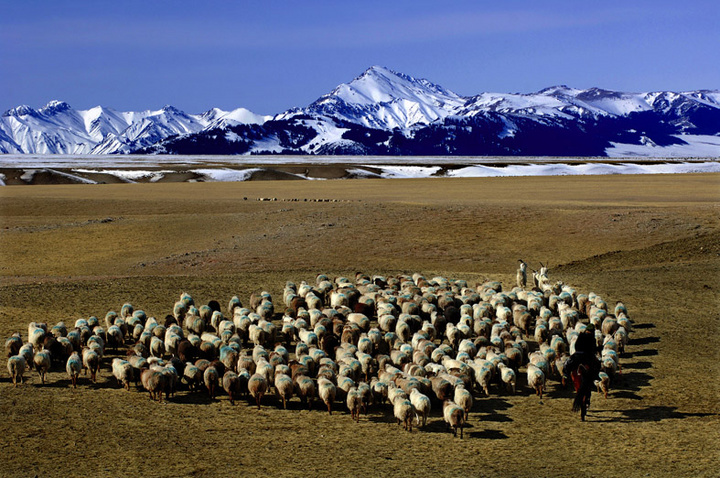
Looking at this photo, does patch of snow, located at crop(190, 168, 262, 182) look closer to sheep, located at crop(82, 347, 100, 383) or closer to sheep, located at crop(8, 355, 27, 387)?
sheep, located at crop(82, 347, 100, 383)

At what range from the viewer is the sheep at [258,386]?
13.8m

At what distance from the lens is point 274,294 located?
79.6 feet

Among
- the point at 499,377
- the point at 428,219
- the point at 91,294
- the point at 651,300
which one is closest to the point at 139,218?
the point at 428,219

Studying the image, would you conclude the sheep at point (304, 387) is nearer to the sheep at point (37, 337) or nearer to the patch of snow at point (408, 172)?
the sheep at point (37, 337)

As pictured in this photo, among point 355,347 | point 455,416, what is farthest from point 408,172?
point 455,416

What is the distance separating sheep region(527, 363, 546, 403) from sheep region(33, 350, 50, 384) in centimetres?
941

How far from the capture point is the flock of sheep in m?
13.8

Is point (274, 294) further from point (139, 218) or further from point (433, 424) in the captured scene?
point (139, 218)

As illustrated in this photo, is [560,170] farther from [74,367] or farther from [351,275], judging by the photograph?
[74,367]

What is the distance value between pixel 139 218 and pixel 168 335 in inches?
1026

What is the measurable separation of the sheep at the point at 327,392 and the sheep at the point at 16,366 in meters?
6.05

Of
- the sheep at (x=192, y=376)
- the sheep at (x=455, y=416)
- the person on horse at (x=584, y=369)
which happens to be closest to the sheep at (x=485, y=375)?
the person on horse at (x=584, y=369)

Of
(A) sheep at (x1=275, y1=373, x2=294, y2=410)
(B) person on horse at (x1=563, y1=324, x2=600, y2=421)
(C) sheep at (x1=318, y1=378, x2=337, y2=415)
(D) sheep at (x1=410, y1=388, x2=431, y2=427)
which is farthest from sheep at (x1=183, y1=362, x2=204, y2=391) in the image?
(B) person on horse at (x1=563, y1=324, x2=600, y2=421)

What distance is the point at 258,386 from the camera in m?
13.8
